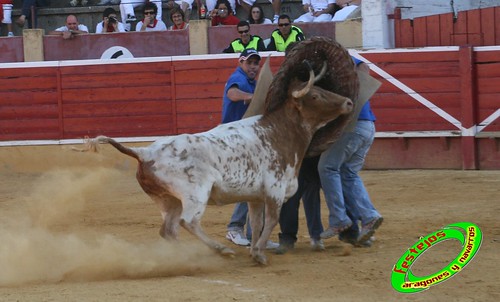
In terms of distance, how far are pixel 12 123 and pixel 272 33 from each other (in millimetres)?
3842

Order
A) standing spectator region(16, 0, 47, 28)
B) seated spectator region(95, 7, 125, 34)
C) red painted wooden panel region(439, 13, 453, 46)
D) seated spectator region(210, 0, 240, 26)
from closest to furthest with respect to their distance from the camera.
A: red painted wooden panel region(439, 13, 453, 46) < seated spectator region(210, 0, 240, 26) < seated spectator region(95, 7, 125, 34) < standing spectator region(16, 0, 47, 28)

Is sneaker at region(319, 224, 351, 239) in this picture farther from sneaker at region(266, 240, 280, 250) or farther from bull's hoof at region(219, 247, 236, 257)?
bull's hoof at region(219, 247, 236, 257)

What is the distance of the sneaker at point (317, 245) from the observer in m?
7.80

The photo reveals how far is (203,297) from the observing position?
5.93 m

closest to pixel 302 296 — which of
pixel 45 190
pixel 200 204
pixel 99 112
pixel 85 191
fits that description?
pixel 200 204

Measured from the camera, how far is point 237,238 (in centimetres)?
807

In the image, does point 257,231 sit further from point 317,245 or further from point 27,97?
point 27,97

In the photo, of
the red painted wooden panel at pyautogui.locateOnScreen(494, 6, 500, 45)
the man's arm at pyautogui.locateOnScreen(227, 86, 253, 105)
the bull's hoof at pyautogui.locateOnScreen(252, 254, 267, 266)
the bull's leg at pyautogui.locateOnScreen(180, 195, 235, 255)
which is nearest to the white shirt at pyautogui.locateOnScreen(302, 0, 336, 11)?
the red painted wooden panel at pyautogui.locateOnScreen(494, 6, 500, 45)

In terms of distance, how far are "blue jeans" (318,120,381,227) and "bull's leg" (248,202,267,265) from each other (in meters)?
0.54

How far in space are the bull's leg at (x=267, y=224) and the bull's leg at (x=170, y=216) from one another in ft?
1.89

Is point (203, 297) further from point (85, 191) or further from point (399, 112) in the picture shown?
point (399, 112)

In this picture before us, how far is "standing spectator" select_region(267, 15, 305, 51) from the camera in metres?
12.4

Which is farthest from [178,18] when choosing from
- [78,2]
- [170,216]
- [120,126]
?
[170,216]

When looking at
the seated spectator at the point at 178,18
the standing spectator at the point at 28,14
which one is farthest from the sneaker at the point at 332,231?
the standing spectator at the point at 28,14
